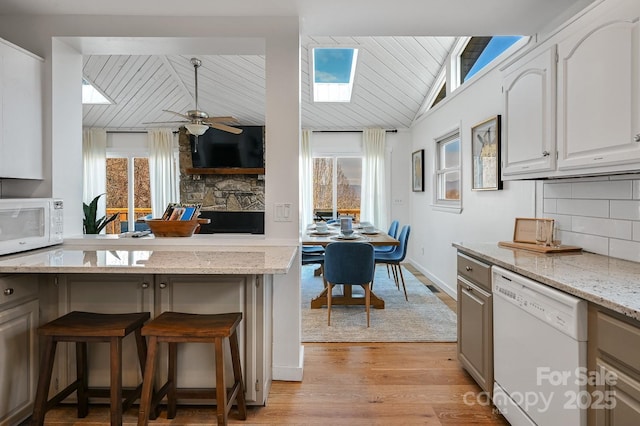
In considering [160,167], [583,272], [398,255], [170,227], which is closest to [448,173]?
[398,255]

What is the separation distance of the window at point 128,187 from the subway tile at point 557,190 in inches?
248

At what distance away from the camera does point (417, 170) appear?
576cm

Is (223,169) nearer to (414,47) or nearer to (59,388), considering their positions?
(414,47)

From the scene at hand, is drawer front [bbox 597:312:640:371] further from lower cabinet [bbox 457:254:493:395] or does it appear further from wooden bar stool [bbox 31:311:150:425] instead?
wooden bar stool [bbox 31:311:150:425]

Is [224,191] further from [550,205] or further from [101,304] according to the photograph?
[550,205]

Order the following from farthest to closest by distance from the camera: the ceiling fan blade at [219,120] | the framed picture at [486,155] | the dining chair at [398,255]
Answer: the dining chair at [398,255] → the ceiling fan blade at [219,120] → the framed picture at [486,155]

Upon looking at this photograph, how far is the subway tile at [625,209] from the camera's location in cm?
177

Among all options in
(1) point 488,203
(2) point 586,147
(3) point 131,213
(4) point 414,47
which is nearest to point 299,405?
(2) point 586,147

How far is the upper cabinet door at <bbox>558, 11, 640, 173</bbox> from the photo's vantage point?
1.46 meters

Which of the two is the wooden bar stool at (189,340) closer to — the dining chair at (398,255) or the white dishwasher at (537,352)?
the white dishwasher at (537,352)

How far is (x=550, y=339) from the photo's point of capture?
4.87ft

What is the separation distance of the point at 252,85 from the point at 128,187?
10.3ft

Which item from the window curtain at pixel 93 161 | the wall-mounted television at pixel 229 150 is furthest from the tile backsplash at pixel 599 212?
the window curtain at pixel 93 161

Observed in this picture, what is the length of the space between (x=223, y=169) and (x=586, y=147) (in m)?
5.51
